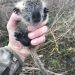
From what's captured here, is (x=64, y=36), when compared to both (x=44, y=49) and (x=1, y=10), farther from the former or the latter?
(x=1, y=10)

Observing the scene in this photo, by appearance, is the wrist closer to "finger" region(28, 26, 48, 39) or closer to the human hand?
the human hand

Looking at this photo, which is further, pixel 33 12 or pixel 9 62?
pixel 9 62

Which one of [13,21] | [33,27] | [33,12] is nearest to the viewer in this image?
[33,12]

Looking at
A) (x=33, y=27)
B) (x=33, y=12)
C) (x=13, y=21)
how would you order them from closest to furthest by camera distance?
(x=33, y=12) < (x=33, y=27) < (x=13, y=21)

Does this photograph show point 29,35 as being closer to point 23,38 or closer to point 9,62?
point 23,38

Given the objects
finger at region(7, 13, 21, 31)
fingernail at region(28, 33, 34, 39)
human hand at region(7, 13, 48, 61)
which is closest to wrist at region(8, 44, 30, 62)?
human hand at region(7, 13, 48, 61)

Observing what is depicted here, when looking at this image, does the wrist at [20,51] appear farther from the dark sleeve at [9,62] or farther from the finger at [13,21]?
the finger at [13,21]

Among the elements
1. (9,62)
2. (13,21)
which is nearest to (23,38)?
(13,21)
